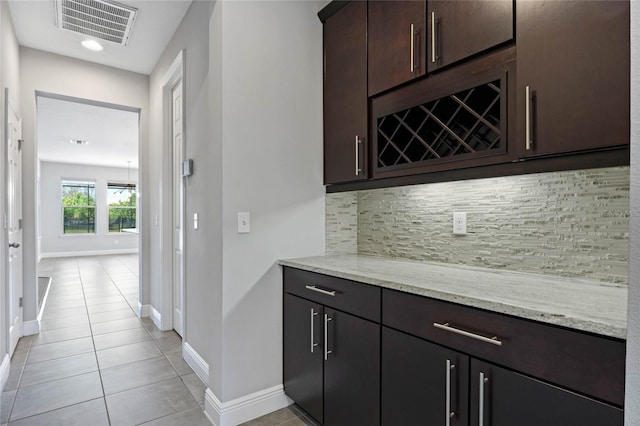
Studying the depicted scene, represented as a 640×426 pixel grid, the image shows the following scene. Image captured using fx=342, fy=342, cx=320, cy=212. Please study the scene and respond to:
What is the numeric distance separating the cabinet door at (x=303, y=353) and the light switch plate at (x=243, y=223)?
0.48 meters

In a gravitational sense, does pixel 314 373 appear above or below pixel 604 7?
below

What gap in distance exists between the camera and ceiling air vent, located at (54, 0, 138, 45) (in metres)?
2.56

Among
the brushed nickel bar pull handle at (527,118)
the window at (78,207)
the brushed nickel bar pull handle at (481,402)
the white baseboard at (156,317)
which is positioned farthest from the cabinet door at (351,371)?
the window at (78,207)

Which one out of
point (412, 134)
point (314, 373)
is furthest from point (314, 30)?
point (314, 373)

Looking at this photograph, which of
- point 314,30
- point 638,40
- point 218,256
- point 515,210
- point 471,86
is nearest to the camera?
point 638,40

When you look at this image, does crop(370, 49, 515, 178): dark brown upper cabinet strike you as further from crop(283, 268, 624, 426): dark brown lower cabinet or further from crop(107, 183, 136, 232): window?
crop(107, 183, 136, 232): window

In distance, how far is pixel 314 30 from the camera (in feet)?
7.54

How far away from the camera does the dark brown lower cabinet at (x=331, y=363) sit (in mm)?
1537

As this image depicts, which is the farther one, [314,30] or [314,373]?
[314,30]

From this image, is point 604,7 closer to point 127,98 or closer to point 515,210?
point 515,210

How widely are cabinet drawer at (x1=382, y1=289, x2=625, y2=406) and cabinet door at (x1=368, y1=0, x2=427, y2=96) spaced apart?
1.14 metres

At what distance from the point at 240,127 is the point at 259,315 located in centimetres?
111

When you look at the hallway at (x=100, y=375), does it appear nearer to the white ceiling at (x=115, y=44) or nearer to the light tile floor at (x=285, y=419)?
the light tile floor at (x=285, y=419)

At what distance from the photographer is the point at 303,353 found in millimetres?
1938
